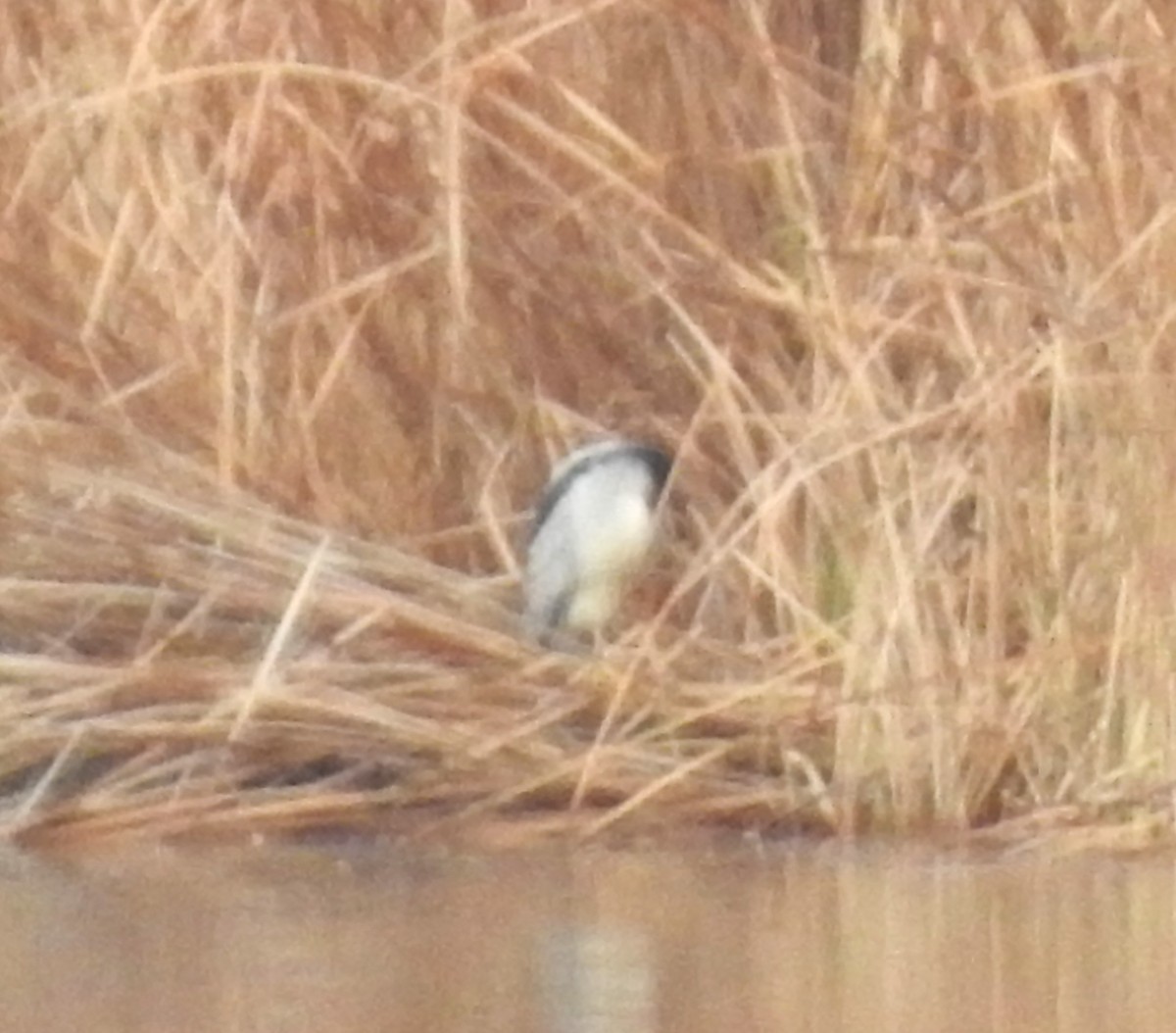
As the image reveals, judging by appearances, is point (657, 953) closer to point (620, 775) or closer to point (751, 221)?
point (620, 775)

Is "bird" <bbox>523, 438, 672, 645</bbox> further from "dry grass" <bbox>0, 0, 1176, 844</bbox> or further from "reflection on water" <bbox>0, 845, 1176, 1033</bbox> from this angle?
"reflection on water" <bbox>0, 845, 1176, 1033</bbox>

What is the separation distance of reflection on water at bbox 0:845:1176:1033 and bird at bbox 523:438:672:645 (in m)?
0.17

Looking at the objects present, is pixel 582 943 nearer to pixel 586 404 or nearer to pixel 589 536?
pixel 589 536

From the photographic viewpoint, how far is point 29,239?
4.16ft

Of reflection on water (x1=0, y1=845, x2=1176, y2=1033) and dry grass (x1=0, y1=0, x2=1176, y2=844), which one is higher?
dry grass (x1=0, y1=0, x2=1176, y2=844)

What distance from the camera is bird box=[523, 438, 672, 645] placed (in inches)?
44.4

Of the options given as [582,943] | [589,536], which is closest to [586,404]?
[589,536]

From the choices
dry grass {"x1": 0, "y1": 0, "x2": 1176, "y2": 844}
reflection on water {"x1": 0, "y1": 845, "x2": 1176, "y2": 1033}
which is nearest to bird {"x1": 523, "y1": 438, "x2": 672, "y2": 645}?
dry grass {"x1": 0, "y1": 0, "x2": 1176, "y2": 844}

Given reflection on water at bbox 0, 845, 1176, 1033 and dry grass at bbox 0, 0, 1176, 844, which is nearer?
reflection on water at bbox 0, 845, 1176, 1033

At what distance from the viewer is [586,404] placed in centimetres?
128

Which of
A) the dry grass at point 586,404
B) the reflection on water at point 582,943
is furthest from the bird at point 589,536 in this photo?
the reflection on water at point 582,943

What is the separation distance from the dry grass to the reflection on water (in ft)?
0.30

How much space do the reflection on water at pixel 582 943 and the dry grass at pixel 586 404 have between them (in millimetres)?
91

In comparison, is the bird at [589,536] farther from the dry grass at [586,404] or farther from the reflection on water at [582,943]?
the reflection on water at [582,943]
